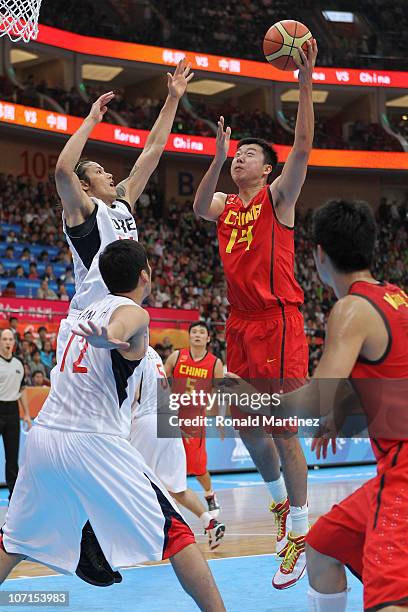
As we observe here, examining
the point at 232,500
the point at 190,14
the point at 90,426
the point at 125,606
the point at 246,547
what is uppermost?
the point at 190,14

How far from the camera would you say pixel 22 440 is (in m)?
12.8

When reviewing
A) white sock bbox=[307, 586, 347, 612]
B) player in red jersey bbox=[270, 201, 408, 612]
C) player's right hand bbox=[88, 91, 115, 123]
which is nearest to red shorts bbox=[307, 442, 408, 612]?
player in red jersey bbox=[270, 201, 408, 612]

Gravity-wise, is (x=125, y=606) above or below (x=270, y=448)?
below

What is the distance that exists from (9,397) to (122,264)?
21.9 ft

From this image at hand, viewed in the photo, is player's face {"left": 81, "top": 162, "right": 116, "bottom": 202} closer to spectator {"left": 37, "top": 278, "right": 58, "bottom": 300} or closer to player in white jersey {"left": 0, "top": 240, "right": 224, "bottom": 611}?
player in white jersey {"left": 0, "top": 240, "right": 224, "bottom": 611}

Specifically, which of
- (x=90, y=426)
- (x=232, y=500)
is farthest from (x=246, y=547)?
(x=90, y=426)

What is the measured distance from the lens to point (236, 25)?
3075 centimetres

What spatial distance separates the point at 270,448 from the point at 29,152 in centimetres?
2244

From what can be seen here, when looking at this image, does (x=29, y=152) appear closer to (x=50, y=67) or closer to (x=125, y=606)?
(x=50, y=67)

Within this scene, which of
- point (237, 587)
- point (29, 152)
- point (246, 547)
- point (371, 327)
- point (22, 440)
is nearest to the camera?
point (371, 327)

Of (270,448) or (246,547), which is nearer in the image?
(270,448)

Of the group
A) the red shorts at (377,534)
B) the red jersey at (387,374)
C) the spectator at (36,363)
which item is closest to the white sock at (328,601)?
the red shorts at (377,534)

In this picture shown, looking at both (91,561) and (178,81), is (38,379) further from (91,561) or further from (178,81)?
(91,561)

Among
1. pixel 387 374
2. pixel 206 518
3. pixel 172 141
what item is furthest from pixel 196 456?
pixel 172 141
